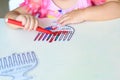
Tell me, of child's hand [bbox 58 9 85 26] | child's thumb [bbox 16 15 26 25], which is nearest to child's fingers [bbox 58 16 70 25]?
child's hand [bbox 58 9 85 26]

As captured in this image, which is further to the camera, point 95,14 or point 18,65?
point 95,14

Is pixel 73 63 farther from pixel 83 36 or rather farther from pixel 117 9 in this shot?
pixel 117 9

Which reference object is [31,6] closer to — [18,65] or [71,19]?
[71,19]

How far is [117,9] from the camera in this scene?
98cm

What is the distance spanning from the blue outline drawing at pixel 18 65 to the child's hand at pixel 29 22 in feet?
0.47

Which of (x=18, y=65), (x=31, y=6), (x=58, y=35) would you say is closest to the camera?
(x=18, y=65)

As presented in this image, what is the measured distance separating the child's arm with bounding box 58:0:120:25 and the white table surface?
2cm

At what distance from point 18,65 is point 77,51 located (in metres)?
0.16

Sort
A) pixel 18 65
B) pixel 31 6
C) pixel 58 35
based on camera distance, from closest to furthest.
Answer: pixel 18 65, pixel 58 35, pixel 31 6

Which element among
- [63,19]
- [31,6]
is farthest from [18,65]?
[31,6]

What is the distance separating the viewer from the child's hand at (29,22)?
2.97 ft

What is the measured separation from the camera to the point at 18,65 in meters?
0.73

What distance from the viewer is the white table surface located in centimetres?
69

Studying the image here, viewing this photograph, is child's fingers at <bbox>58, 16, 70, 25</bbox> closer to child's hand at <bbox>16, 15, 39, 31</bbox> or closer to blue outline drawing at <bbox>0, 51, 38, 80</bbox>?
child's hand at <bbox>16, 15, 39, 31</bbox>
